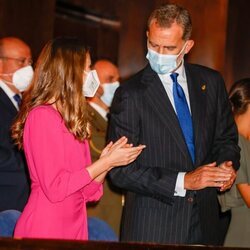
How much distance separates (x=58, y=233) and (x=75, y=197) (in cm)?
17

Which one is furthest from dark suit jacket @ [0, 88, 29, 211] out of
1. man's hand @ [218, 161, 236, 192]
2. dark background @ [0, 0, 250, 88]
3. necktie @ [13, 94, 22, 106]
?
dark background @ [0, 0, 250, 88]

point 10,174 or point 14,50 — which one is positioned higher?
point 14,50

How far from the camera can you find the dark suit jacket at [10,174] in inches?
148

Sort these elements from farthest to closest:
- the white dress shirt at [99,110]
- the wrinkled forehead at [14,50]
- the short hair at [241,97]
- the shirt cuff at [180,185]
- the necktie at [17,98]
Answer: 1. the white dress shirt at [99,110]
2. the wrinkled forehead at [14,50]
3. the necktie at [17,98]
4. the short hair at [241,97]
5. the shirt cuff at [180,185]

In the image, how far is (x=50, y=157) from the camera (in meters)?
2.66

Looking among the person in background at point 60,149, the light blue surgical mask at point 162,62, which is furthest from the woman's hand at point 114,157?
the light blue surgical mask at point 162,62

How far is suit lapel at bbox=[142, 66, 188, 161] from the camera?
308 centimetres

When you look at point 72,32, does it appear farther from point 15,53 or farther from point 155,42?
point 155,42

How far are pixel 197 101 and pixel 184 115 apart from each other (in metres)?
0.11

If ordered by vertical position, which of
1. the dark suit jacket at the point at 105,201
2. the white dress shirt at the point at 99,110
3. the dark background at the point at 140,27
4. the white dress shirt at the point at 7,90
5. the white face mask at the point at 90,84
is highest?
the dark background at the point at 140,27

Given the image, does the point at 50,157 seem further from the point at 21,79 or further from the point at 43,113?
the point at 21,79

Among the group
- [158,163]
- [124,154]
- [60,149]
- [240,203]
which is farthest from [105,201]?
[60,149]

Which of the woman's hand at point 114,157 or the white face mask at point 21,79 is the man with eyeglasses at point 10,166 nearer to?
the white face mask at point 21,79

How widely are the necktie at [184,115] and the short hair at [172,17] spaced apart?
271 mm
